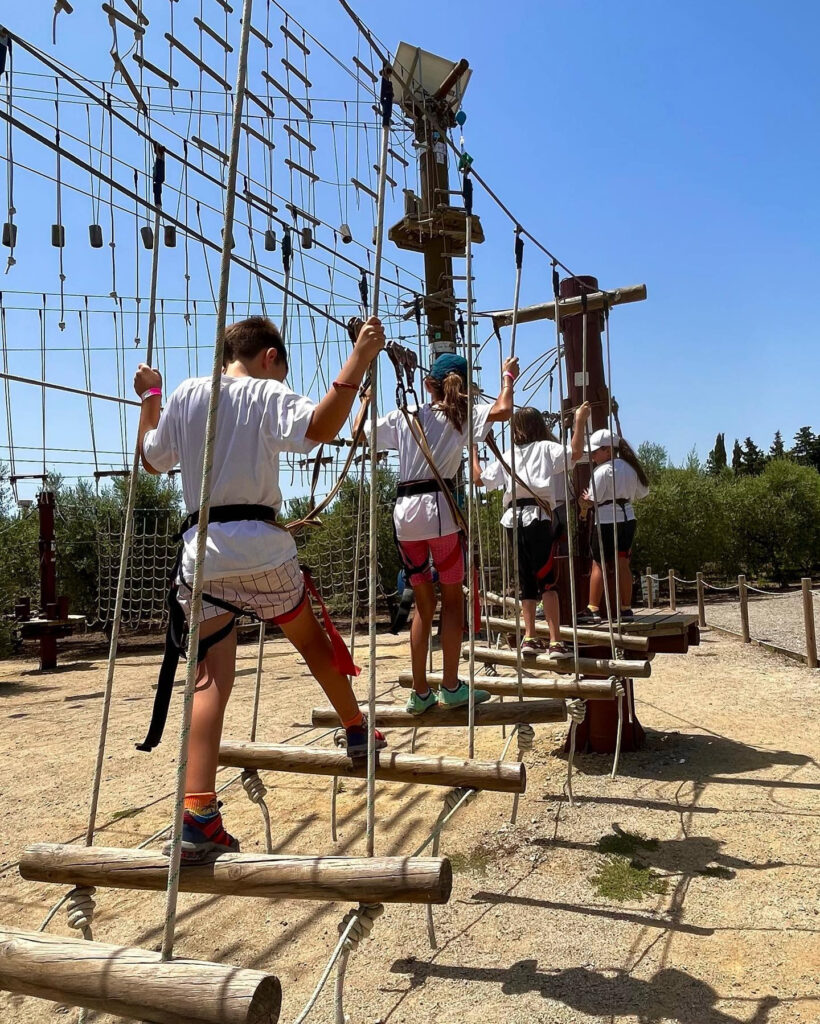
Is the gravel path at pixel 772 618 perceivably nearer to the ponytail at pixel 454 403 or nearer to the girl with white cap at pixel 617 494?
the girl with white cap at pixel 617 494

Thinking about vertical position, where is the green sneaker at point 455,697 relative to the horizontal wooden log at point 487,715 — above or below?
above

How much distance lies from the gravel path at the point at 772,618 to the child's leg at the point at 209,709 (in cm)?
806

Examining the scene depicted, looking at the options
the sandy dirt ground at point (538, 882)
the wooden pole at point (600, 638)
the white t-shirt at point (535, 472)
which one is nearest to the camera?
the sandy dirt ground at point (538, 882)

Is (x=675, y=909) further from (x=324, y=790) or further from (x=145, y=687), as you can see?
(x=145, y=687)

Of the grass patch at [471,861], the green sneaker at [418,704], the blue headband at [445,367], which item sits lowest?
the grass patch at [471,861]

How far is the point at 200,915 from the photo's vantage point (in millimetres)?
3037

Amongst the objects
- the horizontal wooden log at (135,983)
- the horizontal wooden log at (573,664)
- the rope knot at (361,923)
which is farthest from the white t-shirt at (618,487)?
the horizontal wooden log at (135,983)

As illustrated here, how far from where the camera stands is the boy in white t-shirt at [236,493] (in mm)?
1893

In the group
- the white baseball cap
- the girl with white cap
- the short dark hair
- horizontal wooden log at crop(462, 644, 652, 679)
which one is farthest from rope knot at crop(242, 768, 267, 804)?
the white baseball cap

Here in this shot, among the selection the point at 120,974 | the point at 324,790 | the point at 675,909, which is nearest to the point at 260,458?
the point at 120,974

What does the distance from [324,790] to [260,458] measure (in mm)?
3034

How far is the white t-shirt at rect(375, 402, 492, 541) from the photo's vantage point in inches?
121

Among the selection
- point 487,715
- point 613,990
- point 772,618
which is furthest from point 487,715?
point 772,618

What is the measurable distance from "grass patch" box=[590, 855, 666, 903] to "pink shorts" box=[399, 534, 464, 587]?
1.29 m
